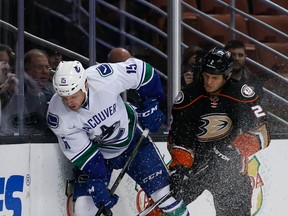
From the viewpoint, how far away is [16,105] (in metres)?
6.03

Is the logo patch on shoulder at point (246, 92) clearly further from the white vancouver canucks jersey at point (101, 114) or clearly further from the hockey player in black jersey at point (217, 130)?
the white vancouver canucks jersey at point (101, 114)

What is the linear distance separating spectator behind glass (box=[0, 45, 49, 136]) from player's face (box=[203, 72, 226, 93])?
1001mm

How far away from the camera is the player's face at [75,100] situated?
561 cm

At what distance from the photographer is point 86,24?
6293 millimetres

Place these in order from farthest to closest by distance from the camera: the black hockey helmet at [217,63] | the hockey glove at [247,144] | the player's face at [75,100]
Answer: the hockey glove at [247,144] < the black hockey helmet at [217,63] < the player's face at [75,100]

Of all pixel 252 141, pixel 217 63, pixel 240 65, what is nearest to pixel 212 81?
pixel 217 63

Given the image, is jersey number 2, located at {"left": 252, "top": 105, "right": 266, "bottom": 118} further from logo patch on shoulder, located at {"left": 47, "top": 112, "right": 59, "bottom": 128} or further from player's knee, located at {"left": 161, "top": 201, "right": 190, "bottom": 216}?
logo patch on shoulder, located at {"left": 47, "top": 112, "right": 59, "bottom": 128}

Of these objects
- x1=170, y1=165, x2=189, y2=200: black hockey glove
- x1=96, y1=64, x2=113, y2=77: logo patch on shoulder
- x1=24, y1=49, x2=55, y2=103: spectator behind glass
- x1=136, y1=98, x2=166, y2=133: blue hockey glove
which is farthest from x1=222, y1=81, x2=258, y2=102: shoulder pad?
x1=24, y1=49, x2=55, y2=103: spectator behind glass

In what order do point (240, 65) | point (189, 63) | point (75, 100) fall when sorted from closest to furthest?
1. point (75, 100)
2. point (189, 63)
3. point (240, 65)

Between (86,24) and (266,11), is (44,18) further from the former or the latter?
(266,11)

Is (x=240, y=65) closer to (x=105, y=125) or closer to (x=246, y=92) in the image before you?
(x=246, y=92)

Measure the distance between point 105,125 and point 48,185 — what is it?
576mm

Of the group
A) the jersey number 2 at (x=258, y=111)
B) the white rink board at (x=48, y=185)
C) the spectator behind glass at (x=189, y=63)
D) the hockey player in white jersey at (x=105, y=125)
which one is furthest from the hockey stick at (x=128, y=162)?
the spectator behind glass at (x=189, y=63)

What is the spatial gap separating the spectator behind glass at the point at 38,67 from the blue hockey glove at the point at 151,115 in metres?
0.59
